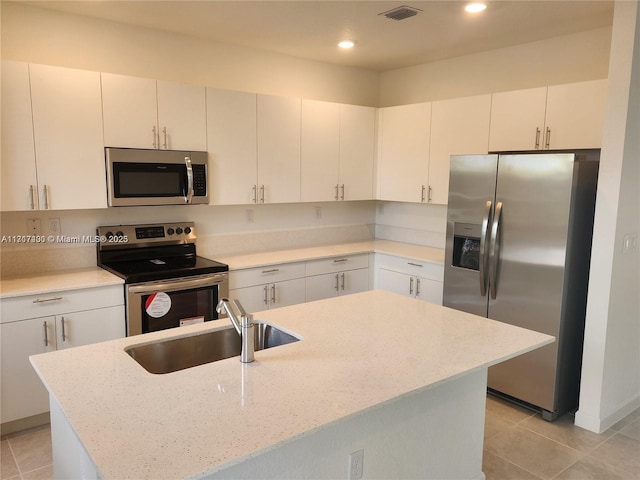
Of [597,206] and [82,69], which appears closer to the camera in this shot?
[597,206]

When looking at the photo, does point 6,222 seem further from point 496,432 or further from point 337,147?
point 496,432

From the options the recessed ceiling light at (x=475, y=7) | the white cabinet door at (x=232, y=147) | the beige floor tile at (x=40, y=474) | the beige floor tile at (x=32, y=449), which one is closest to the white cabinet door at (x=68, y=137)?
the white cabinet door at (x=232, y=147)

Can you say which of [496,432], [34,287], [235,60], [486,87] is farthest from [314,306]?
[486,87]

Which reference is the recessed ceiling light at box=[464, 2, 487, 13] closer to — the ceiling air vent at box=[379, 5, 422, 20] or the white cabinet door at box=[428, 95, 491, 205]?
the ceiling air vent at box=[379, 5, 422, 20]

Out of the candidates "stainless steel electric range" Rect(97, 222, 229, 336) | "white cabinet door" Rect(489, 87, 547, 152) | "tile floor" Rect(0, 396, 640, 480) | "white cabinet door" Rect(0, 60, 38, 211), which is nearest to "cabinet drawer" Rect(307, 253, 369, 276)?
"stainless steel electric range" Rect(97, 222, 229, 336)

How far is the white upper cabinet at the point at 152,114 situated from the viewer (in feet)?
10.5

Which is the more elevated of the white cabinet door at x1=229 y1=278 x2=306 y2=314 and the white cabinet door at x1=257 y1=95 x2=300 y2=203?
the white cabinet door at x1=257 y1=95 x2=300 y2=203

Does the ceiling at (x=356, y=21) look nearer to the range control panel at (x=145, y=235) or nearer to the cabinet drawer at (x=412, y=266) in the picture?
the range control panel at (x=145, y=235)

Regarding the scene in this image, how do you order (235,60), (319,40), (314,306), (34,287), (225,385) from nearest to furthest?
1. (225,385)
2. (314,306)
3. (34,287)
4. (319,40)
5. (235,60)

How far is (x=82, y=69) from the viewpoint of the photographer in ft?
11.0

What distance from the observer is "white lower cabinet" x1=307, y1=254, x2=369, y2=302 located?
4.16 metres

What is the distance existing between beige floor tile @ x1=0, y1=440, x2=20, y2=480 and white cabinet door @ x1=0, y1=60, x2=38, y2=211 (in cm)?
136

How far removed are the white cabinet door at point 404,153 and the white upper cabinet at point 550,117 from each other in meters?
0.67

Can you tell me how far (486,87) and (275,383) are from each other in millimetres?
3476
